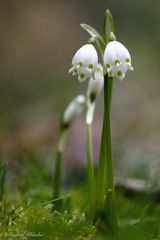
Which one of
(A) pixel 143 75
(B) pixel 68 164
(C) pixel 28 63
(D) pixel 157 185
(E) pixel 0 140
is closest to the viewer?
(D) pixel 157 185

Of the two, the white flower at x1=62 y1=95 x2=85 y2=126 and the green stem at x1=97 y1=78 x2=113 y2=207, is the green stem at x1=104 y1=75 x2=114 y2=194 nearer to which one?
the green stem at x1=97 y1=78 x2=113 y2=207

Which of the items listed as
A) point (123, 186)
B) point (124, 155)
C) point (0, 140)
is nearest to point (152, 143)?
point (124, 155)

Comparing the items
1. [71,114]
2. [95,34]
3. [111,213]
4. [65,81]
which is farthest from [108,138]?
[65,81]

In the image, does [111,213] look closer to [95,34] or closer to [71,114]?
[95,34]

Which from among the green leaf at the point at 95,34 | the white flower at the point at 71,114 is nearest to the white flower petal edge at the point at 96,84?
the white flower at the point at 71,114

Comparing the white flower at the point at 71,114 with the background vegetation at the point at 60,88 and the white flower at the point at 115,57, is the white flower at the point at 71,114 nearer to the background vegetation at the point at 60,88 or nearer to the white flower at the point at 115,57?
the background vegetation at the point at 60,88

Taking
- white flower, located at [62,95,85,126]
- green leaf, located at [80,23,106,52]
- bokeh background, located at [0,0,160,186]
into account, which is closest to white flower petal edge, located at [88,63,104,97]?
white flower, located at [62,95,85,126]

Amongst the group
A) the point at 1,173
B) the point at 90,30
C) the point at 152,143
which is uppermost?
the point at 90,30

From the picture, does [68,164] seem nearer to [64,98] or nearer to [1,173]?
[1,173]
